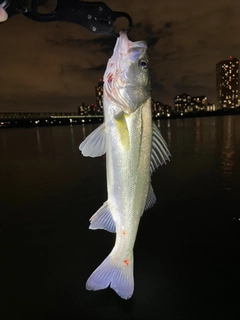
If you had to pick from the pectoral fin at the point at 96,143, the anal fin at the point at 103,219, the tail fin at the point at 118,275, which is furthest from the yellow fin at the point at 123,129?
the tail fin at the point at 118,275

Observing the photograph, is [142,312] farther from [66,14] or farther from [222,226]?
[66,14]

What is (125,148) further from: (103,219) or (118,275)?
(118,275)

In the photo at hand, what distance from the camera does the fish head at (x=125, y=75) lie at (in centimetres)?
212

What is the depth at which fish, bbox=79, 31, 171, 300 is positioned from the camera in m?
2.13

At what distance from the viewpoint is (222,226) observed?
7301 millimetres

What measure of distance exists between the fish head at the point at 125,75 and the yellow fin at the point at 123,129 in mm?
55

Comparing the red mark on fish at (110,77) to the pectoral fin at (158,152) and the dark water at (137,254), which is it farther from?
the dark water at (137,254)

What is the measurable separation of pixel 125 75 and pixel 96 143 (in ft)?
1.92

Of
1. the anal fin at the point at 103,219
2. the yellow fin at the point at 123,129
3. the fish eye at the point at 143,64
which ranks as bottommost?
the anal fin at the point at 103,219

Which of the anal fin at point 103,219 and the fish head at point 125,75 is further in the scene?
the anal fin at point 103,219

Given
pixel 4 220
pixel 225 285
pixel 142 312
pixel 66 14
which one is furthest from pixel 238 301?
pixel 4 220

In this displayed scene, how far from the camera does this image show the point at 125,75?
2123mm

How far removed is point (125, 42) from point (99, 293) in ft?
14.1

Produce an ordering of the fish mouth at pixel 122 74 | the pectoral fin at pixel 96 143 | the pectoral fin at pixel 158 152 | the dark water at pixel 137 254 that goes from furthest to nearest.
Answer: the dark water at pixel 137 254, the pectoral fin at pixel 158 152, the pectoral fin at pixel 96 143, the fish mouth at pixel 122 74
